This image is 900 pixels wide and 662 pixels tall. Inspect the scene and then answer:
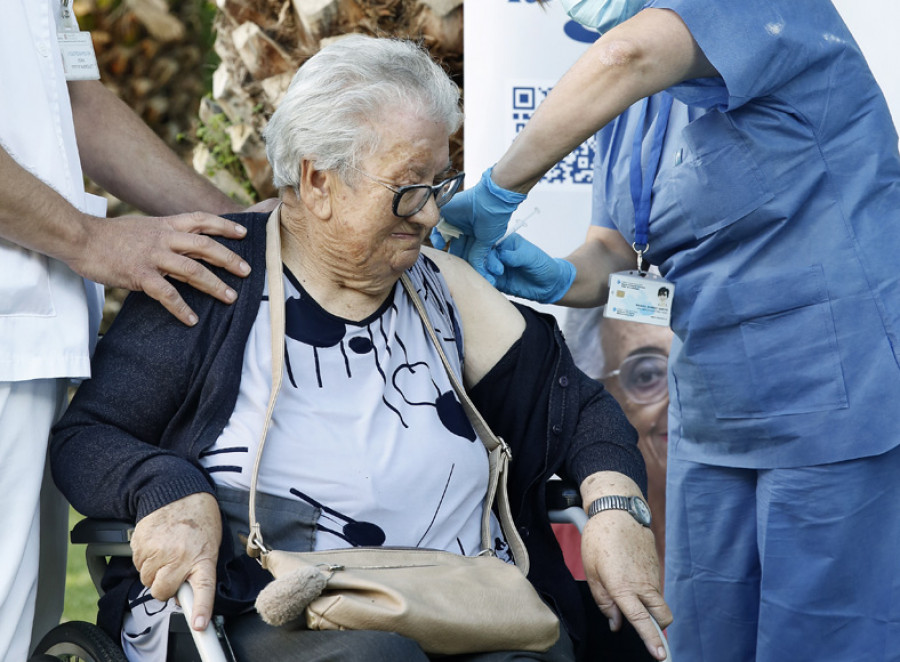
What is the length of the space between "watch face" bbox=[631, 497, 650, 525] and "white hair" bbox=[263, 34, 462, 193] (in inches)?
30.4

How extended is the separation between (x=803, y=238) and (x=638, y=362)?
4.24ft

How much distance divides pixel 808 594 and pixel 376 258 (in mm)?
1215

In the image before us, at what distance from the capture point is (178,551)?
157cm

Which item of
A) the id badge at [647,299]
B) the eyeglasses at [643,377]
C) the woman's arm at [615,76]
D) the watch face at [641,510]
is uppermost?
the woman's arm at [615,76]

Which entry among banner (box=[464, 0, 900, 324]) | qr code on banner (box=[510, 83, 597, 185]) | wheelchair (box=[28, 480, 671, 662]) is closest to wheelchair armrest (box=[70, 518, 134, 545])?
wheelchair (box=[28, 480, 671, 662])

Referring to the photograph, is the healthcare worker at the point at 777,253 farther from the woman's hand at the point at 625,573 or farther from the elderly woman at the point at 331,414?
the woman's hand at the point at 625,573

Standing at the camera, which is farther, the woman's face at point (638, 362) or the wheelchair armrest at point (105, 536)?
the woman's face at point (638, 362)

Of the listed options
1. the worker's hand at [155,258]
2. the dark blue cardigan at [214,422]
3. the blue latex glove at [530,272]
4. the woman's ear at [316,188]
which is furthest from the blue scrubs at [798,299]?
the worker's hand at [155,258]

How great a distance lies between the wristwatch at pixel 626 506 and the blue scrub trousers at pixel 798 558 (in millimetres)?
495

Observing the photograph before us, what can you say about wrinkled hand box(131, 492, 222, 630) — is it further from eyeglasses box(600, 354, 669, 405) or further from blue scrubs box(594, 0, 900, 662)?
eyeglasses box(600, 354, 669, 405)

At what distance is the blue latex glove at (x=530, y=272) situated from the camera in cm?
236

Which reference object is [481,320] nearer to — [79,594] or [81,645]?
[81,645]

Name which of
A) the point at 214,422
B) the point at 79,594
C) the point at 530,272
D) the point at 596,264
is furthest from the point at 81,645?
the point at 79,594

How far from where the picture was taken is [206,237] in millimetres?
1895
